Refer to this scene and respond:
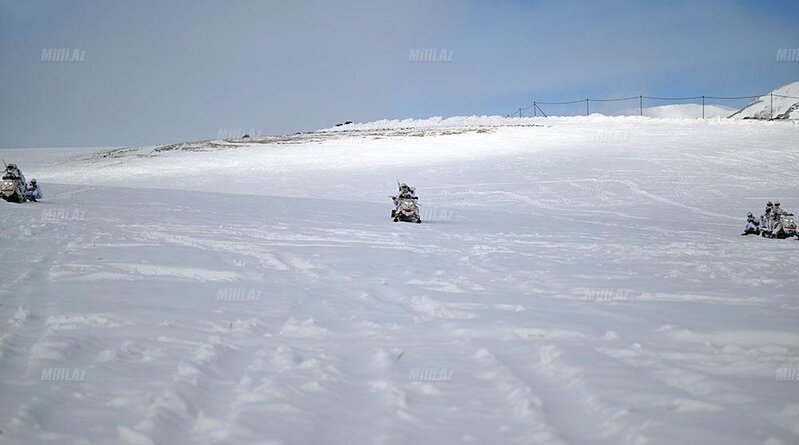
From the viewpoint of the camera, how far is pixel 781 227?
44.0 feet

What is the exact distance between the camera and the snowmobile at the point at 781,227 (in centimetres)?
1338

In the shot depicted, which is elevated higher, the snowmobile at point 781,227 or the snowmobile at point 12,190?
the snowmobile at point 12,190

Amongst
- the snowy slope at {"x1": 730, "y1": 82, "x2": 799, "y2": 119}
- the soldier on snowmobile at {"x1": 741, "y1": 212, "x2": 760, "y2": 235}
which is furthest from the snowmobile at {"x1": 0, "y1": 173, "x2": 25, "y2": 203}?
the snowy slope at {"x1": 730, "y1": 82, "x2": 799, "y2": 119}

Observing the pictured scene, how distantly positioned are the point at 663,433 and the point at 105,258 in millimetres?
8229

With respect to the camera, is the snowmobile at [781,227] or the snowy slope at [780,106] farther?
the snowy slope at [780,106]

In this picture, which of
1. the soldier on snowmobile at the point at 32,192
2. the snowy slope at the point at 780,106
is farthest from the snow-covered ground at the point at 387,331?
the snowy slope at the point at 780,106

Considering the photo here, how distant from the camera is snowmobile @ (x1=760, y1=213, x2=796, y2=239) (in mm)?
13375

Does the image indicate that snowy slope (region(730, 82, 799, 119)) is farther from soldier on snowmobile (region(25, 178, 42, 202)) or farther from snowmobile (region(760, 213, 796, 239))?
soldier on snowmobile (region(25, 178, 42, 202))

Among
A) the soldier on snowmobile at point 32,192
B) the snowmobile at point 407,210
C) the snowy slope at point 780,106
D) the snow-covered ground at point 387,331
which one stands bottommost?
the snow-covered ground at point 387,331

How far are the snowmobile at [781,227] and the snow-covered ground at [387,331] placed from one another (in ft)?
2.23

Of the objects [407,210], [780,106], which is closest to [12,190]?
[407,210]

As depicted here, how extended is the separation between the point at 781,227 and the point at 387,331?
489 inches

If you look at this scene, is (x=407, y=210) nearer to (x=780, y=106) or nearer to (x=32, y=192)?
(x=32, y=192)

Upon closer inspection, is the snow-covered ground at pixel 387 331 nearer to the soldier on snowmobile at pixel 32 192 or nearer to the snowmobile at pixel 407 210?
the snowmobile at pixel 407 210
